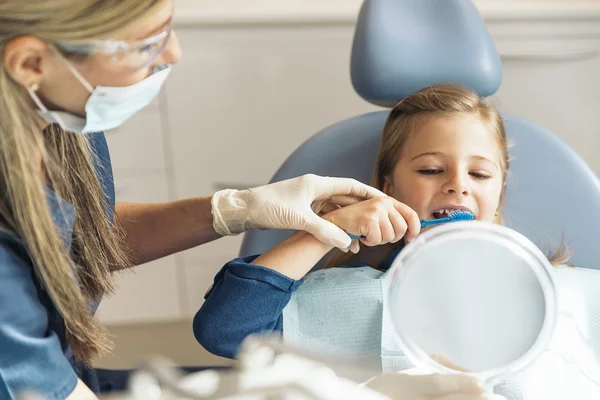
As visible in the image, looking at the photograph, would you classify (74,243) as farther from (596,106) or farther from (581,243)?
(596,106)

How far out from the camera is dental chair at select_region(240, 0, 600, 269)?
1345 mm

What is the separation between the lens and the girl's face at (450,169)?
1167mm

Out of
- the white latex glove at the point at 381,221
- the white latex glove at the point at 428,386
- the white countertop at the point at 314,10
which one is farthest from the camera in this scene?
the white countertop at the point at 314,10

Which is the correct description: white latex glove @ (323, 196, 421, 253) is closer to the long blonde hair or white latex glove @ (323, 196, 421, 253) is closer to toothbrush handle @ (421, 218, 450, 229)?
toothbrush handle @ (421, 218, 450, 229)

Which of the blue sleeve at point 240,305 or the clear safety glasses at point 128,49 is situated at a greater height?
the clear safety glasses at point 128,49

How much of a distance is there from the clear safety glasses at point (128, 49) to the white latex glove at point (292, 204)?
36cm

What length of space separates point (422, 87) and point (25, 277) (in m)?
0.86

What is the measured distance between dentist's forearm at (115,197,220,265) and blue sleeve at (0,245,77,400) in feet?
1.27

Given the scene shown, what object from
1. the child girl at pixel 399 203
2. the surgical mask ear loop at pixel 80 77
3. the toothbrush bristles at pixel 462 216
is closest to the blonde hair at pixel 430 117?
the child girl at pixel 399 203

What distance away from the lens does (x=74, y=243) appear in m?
0.95

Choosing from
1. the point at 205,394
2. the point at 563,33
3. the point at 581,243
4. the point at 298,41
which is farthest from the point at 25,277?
the point at 563,33

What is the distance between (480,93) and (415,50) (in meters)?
0.16

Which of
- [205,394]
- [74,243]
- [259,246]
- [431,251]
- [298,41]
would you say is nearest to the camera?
[205,394]

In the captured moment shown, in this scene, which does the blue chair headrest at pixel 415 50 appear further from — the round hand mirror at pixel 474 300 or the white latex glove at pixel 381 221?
the round hand mirror at pixel 474 300
